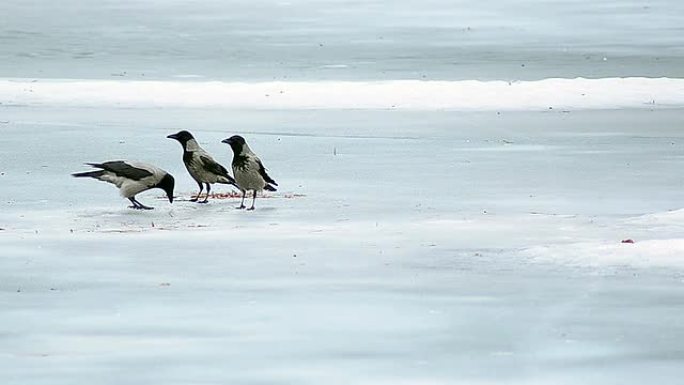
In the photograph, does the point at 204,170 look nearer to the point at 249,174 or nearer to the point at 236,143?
the point at 236,143

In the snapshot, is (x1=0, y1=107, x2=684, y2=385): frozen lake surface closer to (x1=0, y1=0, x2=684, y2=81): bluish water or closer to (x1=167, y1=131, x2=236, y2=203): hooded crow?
(x1=167, y1=131, x2=236, y2=203): hooded crow

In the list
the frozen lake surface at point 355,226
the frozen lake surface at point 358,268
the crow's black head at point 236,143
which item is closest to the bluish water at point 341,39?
the frozen lake surface at point 355,226

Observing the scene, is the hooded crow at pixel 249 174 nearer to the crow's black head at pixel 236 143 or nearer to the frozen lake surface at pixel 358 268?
the crow's black head at pixel 236 143

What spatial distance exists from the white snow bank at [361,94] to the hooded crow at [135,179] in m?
7.16

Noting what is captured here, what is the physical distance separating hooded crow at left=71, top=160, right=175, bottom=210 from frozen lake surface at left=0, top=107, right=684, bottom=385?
0.14m

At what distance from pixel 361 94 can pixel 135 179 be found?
8.55m

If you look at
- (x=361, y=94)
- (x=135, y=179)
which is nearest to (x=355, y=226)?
(x=135, y=179)

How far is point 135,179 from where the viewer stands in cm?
1055

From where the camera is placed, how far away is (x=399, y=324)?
6.69 meters

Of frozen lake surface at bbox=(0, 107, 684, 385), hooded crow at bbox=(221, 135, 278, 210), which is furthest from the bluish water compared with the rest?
hooded crow at bbox=(221, 135, 278, 210)

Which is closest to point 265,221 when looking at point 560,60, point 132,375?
point 132,375

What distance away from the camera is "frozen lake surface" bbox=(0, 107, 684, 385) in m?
6.03

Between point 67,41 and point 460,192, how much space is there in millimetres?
16530

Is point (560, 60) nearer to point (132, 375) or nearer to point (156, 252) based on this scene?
point (156, 252)
